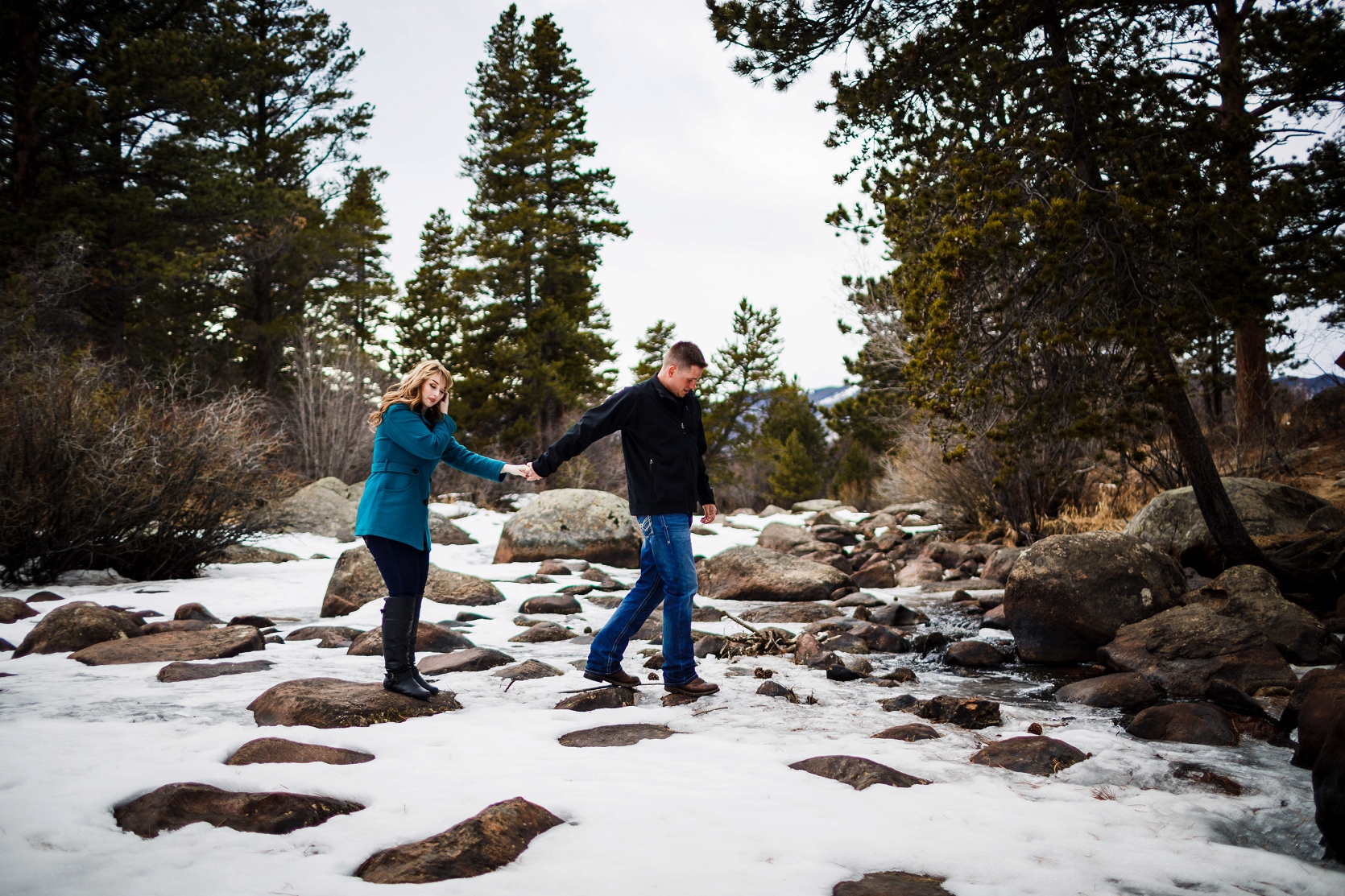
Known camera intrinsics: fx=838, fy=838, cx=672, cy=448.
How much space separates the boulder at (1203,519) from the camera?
8.36m

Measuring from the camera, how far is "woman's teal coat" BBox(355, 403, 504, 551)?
4402 mm

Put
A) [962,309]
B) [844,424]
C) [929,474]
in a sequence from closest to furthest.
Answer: [962,309] < [929,474] < [844,424]

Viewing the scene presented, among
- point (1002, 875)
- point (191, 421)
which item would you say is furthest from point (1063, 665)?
point (191, 421)

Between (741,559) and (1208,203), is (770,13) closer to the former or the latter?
(1208,203)

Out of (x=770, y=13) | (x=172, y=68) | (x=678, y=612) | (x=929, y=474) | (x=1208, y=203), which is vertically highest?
(x=172, y=68)

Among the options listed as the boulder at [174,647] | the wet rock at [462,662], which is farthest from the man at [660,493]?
the boulder at [174,647]

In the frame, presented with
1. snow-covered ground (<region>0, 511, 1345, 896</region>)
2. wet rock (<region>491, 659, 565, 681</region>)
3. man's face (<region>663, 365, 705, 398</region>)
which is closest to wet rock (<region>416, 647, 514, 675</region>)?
wet rock (<region>491, 659, 565, 681</region>)

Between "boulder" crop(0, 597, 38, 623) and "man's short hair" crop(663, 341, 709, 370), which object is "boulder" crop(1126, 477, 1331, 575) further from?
"boulder" crop(0, 597, 38, 623)

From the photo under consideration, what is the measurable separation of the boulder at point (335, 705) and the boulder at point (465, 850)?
4.99 ft

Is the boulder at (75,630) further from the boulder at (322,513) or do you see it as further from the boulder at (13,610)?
the boulder at (322,513)

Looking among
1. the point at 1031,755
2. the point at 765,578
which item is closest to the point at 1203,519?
the point at 765,578

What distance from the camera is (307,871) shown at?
246cm

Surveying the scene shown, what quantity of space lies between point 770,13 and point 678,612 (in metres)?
5.52

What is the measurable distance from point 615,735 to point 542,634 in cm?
295
